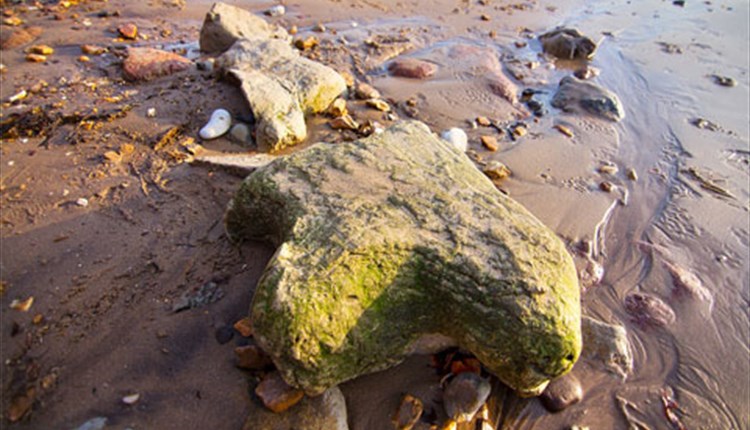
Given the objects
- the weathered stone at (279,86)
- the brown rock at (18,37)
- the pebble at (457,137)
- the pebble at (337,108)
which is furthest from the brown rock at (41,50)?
the pebble at (457,137)

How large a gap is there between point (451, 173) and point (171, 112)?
3033 millimetres

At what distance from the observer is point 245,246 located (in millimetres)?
3129

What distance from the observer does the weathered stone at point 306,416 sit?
224 centimetres

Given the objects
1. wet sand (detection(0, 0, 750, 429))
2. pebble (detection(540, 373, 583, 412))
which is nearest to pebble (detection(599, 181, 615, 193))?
wet sand (detection(0, 0, 750, 429))

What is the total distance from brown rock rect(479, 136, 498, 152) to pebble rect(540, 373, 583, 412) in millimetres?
2591

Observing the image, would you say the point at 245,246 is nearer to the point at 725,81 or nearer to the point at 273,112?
the point at 273,112

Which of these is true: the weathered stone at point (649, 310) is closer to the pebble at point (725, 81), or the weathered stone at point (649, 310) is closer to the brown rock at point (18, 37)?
the pebble at point (725, 81)

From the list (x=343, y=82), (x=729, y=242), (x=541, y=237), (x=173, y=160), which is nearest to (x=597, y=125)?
(x=729, y=242)

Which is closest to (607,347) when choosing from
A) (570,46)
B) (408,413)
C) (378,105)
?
(408,413)

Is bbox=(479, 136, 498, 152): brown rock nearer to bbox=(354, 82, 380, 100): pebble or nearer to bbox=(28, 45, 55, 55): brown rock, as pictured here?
bbox=(354, 82, 380, 100): pebble

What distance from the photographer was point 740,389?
9.33 feet

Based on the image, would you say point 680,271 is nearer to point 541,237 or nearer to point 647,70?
point 541,237

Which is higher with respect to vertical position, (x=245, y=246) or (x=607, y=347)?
(x=245, y=246)

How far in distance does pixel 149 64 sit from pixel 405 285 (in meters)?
4.45
